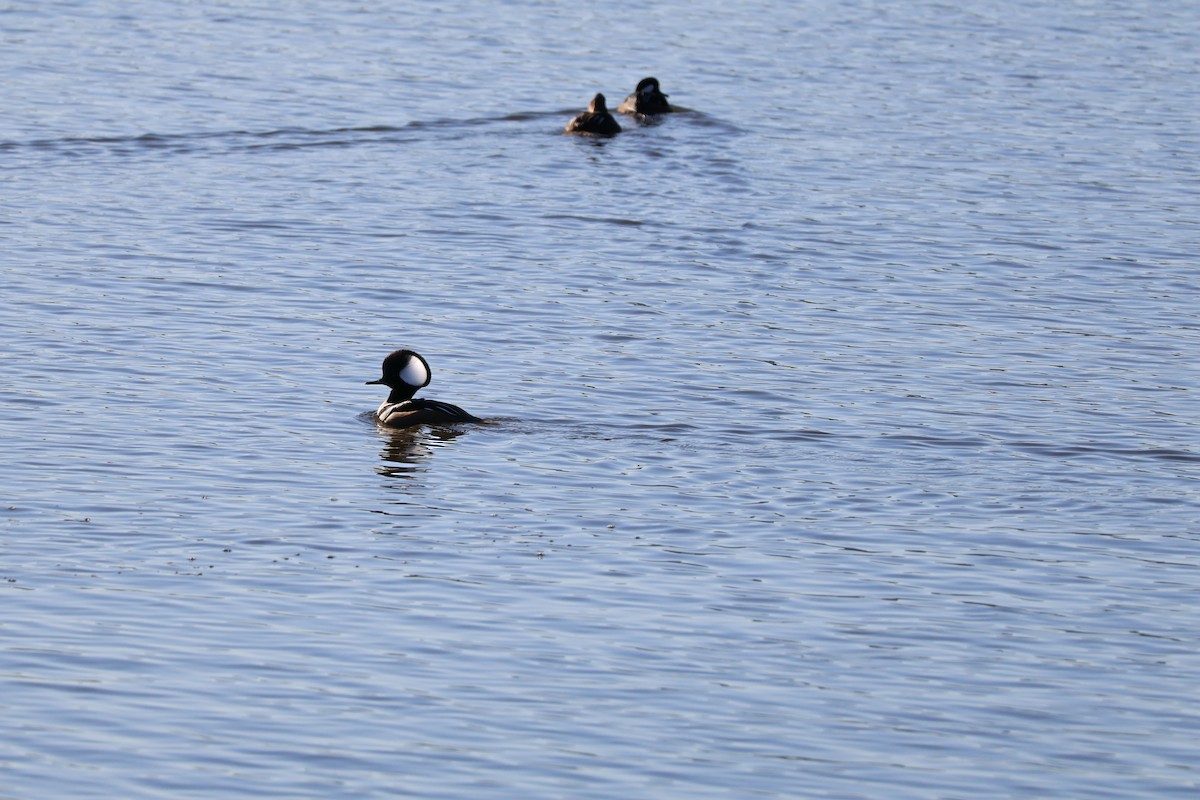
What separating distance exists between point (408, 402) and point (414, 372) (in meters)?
0.36

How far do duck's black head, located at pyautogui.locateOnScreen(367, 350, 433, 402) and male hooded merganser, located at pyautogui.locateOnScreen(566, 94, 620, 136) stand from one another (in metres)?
15.1

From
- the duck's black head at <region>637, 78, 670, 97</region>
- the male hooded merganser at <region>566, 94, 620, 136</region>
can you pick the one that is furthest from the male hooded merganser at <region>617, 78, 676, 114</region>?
the male hooded merganser at <region>566, 94, 620, 136</region>

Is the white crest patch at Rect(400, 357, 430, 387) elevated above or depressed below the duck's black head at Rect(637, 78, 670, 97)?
below

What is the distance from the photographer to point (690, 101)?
35375 millimetres

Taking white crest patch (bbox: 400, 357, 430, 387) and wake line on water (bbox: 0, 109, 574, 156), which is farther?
wake line on water (bbox: 0, 109, 574, 156)

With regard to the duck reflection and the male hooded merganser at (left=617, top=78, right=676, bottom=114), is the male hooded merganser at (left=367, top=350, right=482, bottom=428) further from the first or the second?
the male hooded merganser at (left=617, top=78, right=676, bottom=114)

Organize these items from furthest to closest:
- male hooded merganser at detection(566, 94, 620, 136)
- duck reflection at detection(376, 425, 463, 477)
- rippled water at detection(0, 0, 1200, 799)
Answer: male hooded merganser at detection(566, 94, 620, 136) < duck reflection at detection(376, 425, 463, 477) < rippled water at detection(0, 0, 1200, 799)

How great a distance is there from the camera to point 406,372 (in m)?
17.0

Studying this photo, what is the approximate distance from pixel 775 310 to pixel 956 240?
14.9 ft

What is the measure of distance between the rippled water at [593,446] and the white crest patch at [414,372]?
1.86ft

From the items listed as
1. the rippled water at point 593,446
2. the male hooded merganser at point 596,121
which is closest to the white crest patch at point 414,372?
the rippled water at point 593,446

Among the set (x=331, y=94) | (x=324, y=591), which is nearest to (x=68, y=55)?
(x=331, y=94)

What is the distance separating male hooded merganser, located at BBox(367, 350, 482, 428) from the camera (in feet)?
54.4

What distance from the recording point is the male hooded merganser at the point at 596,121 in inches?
1241
